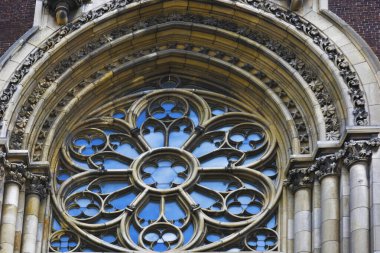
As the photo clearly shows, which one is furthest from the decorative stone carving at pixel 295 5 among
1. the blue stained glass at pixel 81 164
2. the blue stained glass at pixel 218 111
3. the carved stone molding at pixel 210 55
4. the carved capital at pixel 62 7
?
the blue stained glass at pixel 81 164

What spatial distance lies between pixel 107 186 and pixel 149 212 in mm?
1340

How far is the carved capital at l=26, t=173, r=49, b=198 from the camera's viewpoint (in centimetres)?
3359

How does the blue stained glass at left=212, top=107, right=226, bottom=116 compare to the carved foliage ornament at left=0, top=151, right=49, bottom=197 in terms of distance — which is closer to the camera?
the carved foliage ornament at left=0, top=151, right=49, bottom=197

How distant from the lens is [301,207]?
33.0m

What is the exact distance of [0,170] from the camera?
108 feet

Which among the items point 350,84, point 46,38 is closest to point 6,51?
point 46,38

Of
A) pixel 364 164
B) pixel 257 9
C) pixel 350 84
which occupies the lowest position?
pixel 364 164

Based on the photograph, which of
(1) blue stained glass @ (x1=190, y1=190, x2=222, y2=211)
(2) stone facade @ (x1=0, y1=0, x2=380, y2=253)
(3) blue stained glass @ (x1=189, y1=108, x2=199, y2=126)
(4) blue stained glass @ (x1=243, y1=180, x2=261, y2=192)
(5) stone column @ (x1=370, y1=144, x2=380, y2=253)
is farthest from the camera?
(3) blue stained glass @ (x1=189, y1=108, x2=199, y2=126)

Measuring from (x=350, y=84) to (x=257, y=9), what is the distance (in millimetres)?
3424

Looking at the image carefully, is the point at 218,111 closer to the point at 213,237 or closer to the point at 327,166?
the point at 213,237

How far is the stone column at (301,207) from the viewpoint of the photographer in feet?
106

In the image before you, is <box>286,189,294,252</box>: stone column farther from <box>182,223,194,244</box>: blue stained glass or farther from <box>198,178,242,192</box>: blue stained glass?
<box>182,223,194,244</box>: blue stained glass

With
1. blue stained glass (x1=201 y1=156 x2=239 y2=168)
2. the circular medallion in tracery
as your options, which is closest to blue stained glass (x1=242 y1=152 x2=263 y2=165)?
the circular medallion in tracery

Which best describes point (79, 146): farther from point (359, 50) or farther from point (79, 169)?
point (359, 50)
